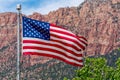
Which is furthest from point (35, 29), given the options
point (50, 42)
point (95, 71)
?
point (95, 71)

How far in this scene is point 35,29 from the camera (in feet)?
59.3

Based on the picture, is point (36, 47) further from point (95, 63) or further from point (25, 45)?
point (95, 63)

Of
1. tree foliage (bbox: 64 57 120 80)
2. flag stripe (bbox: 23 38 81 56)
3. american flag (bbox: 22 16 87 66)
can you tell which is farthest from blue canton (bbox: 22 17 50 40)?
tree foliage (bbox: 64 57 120 80)

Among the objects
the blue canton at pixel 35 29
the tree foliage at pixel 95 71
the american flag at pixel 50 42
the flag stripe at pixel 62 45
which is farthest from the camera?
the tree foliage at pixel 95 71

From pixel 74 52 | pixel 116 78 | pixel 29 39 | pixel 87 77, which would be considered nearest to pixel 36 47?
pixel 29 39

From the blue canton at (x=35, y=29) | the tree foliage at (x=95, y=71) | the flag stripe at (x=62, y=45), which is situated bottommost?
the tree foliage at (x=95, y=71)

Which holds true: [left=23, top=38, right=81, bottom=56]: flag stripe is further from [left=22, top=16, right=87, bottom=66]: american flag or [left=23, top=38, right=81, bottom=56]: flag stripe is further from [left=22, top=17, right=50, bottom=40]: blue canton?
[left=22, top=17, right=50, bottom=40]: blue canton

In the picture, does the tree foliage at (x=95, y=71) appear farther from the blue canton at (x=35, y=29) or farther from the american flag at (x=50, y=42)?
the blue canton at (x=35, y=29)

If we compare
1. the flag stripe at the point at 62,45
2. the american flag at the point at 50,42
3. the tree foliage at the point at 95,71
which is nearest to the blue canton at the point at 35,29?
the american flag at the point at 50,42

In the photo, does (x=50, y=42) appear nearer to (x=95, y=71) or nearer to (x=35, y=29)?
(x=35, y=29)

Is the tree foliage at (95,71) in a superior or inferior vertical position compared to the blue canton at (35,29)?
inferior

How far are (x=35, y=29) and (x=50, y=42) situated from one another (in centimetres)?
111

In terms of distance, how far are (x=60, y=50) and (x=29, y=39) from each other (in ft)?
5.51

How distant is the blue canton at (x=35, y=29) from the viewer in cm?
1778
